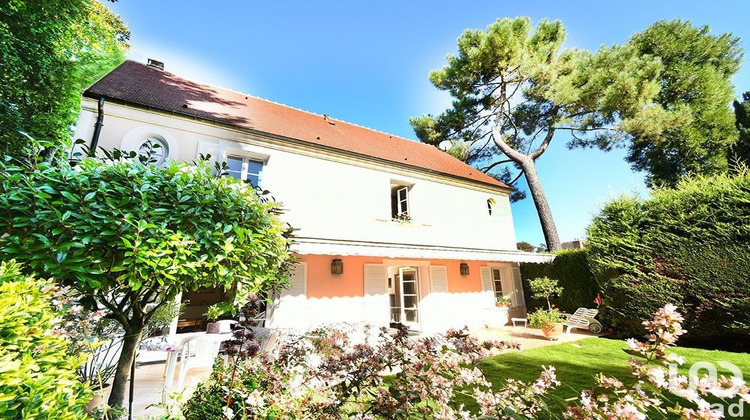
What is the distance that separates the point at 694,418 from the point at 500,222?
16.5m

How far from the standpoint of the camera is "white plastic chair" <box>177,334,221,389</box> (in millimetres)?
6235

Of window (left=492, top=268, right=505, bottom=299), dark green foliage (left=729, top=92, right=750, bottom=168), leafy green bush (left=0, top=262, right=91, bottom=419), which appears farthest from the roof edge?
dark green foliage (left=729, top=92, right=750, bottom=168)

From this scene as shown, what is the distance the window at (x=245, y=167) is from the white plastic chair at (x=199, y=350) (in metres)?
5.99

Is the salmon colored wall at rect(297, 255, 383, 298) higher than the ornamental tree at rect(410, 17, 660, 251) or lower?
lower

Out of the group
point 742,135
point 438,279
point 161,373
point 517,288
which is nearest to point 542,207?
point 517,288

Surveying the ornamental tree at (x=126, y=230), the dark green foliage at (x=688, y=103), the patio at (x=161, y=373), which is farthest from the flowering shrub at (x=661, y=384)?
the dark green foliage at (x=688, y=103)

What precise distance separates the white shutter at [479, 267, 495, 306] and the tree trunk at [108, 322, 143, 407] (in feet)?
49.3

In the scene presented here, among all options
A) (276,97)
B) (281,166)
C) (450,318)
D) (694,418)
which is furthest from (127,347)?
(276,97)

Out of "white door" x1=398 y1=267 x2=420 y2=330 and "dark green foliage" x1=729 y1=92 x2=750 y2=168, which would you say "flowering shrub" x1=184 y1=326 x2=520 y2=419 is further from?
"dark green foliage" x1=729 y1=92 x2=750 y2=168

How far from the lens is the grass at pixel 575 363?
20.5ft

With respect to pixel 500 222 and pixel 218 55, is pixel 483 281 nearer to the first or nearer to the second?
pixel 500 222

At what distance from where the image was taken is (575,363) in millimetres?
7594

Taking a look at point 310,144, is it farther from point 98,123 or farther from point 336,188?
point 98,123

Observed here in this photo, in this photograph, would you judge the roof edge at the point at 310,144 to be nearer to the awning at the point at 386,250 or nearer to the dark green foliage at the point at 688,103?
the awning at the point at 386,250
